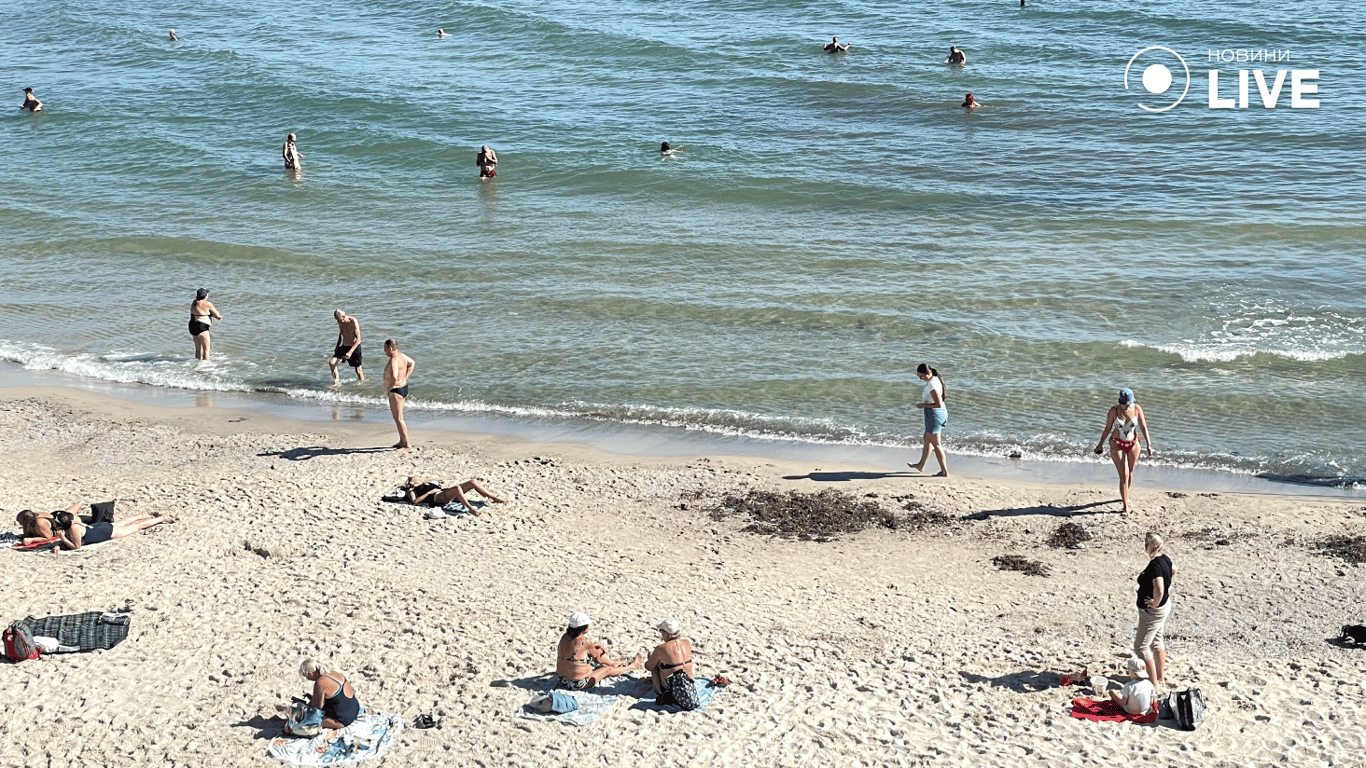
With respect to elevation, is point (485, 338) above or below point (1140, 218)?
below

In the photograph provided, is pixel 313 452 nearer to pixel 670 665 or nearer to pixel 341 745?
pixel 341 745

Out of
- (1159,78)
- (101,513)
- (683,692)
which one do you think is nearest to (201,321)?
(101,513)

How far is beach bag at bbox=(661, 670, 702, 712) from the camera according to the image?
387 inches

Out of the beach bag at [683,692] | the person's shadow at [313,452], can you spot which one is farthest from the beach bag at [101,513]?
the beach bag at [683,692]

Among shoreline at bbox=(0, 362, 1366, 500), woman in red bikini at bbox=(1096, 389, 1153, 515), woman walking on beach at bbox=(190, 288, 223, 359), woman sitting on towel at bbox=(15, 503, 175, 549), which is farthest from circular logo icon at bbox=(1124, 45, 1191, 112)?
woman sitting on towel at bbox=(15, 503, 175, 549)

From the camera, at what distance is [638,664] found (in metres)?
10.5

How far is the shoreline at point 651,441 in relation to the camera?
14.7m

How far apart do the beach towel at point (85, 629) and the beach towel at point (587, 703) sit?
3.71 meters

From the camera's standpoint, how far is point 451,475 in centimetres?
1504

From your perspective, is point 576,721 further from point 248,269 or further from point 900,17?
point 900,17

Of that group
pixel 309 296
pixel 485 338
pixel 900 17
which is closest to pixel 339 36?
pixel 900 17

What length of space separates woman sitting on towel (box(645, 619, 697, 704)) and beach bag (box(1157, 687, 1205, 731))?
3590 millimetres

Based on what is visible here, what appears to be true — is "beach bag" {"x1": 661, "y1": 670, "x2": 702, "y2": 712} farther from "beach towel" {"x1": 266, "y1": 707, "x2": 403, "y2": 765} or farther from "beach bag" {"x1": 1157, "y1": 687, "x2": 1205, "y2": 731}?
"beach bag" {"x1": 1157, "y1": 687, "x2": 1205, "y2": 731}

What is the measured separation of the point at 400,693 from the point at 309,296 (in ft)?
45.0
